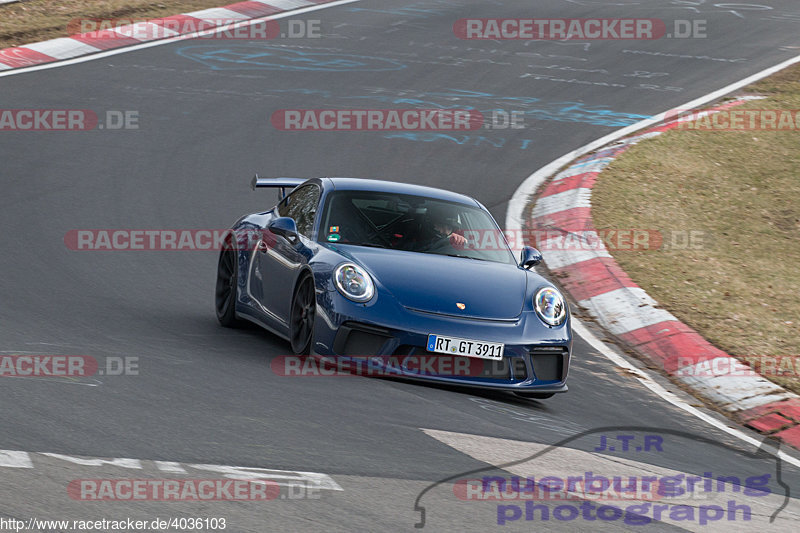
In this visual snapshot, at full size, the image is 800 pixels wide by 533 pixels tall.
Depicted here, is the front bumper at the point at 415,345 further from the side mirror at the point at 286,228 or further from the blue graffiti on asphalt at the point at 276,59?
the blue graffiti on asphalt at the point at 276,59

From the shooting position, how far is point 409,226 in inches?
330

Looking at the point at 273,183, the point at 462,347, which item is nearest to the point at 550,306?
the point at 462,347

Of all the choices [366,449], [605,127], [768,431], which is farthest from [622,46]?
[366,449]

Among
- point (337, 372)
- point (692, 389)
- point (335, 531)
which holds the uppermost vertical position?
point (335, 531)

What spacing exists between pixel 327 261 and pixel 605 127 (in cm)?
988

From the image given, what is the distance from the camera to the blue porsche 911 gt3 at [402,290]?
725 centimetres

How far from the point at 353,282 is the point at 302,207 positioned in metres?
1.62

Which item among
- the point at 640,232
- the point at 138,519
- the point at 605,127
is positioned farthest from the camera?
the point at 605,127

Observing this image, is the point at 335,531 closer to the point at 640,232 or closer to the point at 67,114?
the point at 640,232

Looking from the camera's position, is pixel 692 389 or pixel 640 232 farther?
pixel 640 232

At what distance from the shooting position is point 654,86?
19.0 meters

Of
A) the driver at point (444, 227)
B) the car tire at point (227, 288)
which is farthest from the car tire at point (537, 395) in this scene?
the car tire at point (227, 288)

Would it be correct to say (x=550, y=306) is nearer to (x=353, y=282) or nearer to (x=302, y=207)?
(x=353, y=282)

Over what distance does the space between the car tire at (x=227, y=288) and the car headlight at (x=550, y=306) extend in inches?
94.5
